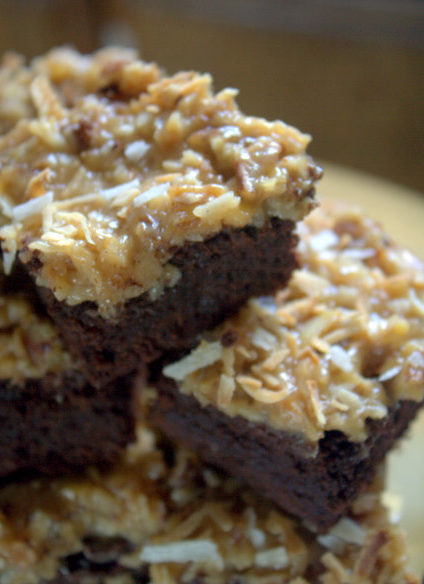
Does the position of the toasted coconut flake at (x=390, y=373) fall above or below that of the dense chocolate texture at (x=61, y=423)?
above

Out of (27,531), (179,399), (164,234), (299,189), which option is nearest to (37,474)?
(27,531)

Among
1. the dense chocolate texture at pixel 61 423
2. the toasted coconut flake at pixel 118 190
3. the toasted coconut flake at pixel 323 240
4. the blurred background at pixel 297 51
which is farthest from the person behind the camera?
the blurred background at pixel 297 51

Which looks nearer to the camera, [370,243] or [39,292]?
[39,292]

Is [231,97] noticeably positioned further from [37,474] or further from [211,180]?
[37,474]

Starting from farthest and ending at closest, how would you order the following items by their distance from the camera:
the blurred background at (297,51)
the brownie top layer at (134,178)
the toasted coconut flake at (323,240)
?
the blurred background at (297,51) < the toasted coconut flake at (323,240) < the brownie top layer at (134,178)

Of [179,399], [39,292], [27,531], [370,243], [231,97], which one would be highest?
[231,97]

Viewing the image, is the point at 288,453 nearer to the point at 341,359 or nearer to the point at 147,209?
the point at 341,359

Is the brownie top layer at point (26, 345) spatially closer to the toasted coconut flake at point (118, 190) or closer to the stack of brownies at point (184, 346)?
→ the stack of brownies at point (184, 346)

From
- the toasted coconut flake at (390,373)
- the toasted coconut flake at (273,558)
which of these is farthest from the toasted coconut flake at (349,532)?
the toasted coconut flake at (390,373)
